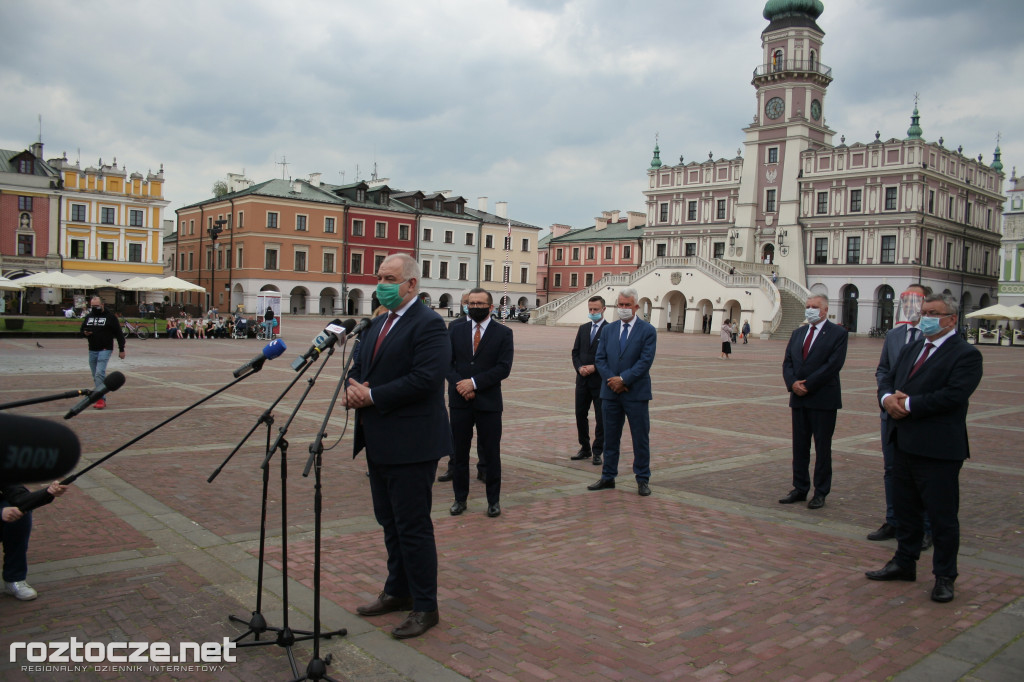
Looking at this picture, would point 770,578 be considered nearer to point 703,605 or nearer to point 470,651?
point 703,605

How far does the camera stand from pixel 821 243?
62.5 m

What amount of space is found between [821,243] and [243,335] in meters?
46.1

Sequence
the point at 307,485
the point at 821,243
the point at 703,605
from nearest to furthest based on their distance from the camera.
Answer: the point at 703,605 < the point at 307,485 < the point at 821,243

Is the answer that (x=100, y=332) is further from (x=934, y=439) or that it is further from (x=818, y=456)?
(x=934, y=439)

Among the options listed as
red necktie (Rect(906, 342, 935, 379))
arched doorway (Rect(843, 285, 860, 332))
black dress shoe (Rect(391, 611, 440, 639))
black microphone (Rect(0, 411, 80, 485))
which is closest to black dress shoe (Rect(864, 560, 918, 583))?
red necktie (Rect(906, 342, 935, 379))

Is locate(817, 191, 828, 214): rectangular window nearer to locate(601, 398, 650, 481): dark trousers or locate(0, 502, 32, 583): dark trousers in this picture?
locate(601, 398, 650, 481): dark trousers

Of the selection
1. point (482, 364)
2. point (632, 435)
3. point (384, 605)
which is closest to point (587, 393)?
point (632, 435)

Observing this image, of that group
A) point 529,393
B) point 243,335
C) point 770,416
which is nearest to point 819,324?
point 770,416

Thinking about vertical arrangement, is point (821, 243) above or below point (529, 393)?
above

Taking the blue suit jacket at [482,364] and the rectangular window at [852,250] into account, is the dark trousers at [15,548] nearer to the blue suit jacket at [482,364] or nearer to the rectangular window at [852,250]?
the blue suit jacket at [482,364]

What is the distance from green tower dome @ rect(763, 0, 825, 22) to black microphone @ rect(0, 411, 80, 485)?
7107 cm

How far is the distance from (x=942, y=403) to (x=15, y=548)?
6045mm

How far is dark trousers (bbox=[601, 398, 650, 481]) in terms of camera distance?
26.5ft

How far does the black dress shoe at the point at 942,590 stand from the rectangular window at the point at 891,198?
6066 centimetres
